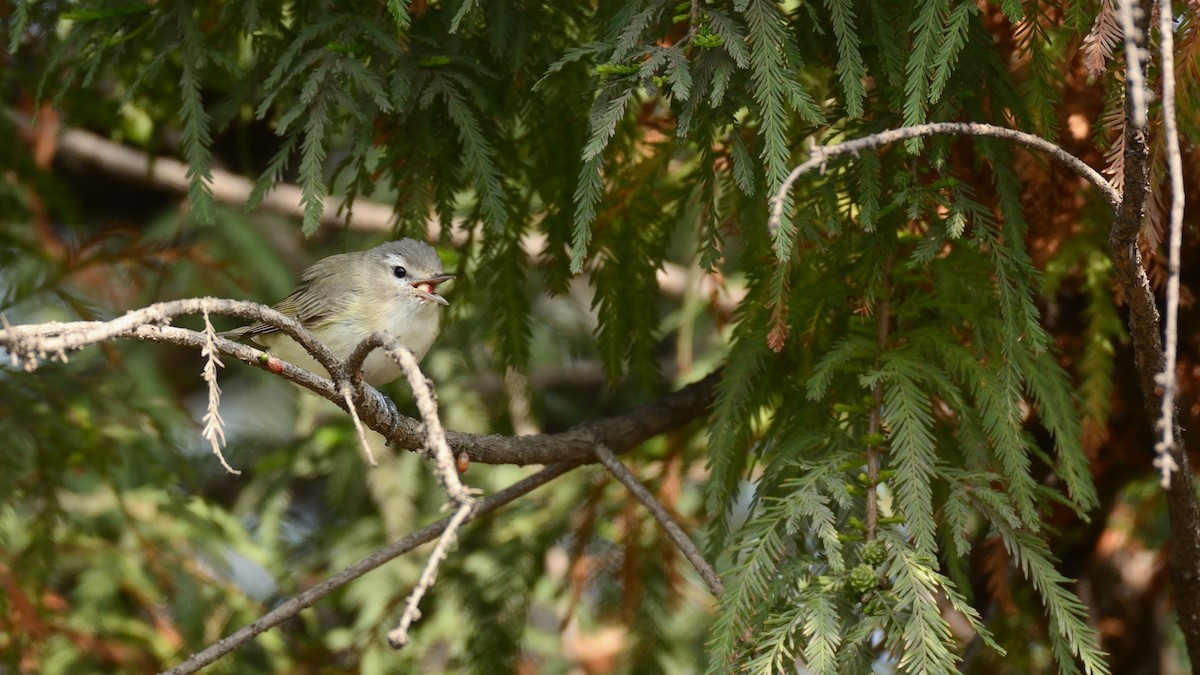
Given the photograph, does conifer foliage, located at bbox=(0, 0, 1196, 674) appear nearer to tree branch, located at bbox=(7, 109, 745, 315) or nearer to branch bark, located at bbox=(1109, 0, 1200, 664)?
branch bark, located at bbox=(1109, 0, 1200, 664)

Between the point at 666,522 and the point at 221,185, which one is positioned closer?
the point at 666,522

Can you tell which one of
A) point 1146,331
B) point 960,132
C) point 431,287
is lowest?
point 431,287

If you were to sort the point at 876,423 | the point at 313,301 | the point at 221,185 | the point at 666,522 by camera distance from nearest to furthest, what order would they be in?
the point at 876,423
the point at 666,522
the point at 313,301
the point at 221,185

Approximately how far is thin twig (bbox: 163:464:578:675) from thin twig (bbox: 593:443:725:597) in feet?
0.44

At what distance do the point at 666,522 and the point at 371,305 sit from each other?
55.9 inches

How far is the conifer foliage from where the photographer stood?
263cm

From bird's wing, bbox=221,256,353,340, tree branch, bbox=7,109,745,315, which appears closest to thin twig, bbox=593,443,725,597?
bird's wing, bbox=221,256,353,340

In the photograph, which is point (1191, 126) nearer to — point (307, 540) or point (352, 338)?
point (352, 338)

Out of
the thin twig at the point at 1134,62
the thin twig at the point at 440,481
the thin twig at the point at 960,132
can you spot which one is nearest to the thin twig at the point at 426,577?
the thin twig at the point at 440,481

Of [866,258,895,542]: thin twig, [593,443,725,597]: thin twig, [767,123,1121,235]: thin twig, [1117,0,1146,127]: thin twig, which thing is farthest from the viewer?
[593,443,725,597]: thin twig

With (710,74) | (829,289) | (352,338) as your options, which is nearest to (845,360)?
(829,289)

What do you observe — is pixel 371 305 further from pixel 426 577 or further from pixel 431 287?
pixel 426 577

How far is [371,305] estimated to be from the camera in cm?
420

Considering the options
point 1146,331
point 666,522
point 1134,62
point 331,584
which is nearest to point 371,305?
point 331,584
